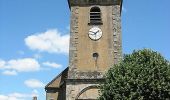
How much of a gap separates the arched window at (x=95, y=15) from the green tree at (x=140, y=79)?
616cm

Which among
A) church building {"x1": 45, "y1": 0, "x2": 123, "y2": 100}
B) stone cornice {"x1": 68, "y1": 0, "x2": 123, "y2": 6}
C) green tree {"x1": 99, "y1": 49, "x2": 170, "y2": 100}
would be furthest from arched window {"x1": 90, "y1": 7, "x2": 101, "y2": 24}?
green tree {"x1": 99, "y1": 49, "x2": 170, "y2": 100}

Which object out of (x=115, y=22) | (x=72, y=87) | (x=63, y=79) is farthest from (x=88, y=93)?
(x=115, y=22)

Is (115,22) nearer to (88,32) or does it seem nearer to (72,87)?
(88,32)

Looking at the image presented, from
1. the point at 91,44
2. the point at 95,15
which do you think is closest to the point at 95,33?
the point at 91,44

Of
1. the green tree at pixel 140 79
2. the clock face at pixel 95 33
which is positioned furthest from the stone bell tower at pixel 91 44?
the green tree at pixel 140 79

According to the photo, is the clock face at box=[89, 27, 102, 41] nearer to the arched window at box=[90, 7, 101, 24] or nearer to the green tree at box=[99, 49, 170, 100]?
the arched window at box=[90, 7, 101, 24]

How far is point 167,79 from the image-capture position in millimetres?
28969

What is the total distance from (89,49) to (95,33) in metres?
1.31

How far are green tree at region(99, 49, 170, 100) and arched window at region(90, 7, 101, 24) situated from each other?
6157 millimetres

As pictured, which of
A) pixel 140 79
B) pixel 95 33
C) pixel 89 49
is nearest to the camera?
pixel 140 79

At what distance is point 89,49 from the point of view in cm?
3516

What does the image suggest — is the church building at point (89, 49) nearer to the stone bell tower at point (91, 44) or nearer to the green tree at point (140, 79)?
the stone bell tower at point (91, 44)

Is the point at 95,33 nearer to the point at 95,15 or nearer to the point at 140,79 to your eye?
the point at 95,15

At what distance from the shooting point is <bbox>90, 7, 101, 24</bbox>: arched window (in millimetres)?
35831
